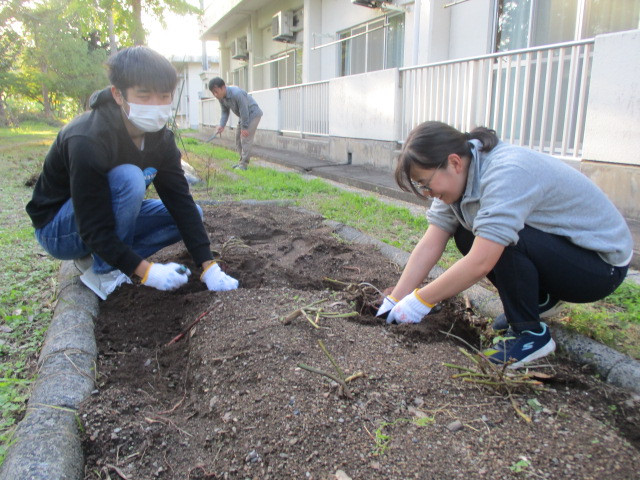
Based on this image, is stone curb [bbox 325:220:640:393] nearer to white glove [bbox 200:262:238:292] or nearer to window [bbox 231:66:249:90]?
white glove [bbox 200:262:238:292]

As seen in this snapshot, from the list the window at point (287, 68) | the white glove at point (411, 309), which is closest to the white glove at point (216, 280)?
the white glove at point (411, 309)

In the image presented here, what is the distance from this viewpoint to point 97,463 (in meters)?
1.42

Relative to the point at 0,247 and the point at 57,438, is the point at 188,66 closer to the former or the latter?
the point at 0,247

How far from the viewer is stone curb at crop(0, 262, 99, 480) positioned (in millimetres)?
1340

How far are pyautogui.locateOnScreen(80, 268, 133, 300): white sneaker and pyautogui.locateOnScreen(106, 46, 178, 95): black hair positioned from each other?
0.98 m

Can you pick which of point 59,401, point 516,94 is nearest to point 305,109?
point 516,94

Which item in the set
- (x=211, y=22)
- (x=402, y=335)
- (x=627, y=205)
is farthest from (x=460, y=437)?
(x=211, y=22)

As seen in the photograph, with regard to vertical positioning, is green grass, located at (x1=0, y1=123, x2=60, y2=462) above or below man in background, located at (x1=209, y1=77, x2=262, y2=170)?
below

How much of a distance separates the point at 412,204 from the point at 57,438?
4.30 meters

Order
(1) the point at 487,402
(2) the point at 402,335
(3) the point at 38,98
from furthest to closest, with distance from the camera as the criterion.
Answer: (3) the point at 38,98 < (2) the point at 402,335 < (1) the point at 487,402

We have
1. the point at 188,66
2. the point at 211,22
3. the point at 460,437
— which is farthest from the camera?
the point at 188,66

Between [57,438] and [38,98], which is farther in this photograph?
[38,98]

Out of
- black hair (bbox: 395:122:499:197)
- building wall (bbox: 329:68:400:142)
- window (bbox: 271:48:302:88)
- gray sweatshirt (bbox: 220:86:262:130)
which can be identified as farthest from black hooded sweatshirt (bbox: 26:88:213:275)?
window (bbox: 271:48:302:88)

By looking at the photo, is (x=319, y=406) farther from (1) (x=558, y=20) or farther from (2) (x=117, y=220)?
(1) (x=558, y=20)
